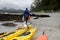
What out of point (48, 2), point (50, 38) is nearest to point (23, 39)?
point (50, 38)

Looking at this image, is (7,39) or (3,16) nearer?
(7,39)

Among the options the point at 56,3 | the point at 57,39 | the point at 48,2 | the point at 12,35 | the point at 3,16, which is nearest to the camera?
the point at 12,35

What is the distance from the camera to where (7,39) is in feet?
39.5

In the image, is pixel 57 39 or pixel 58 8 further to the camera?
pixel 58 8

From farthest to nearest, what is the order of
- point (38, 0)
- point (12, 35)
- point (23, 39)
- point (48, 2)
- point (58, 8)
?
point (38, 0) < point (48, 2) < point (58, 8) < point (12, 35) < point (23, 39)

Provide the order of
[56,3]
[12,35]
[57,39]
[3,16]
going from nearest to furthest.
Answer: [12,35] < [57,39] < [3,16] < [56,3]

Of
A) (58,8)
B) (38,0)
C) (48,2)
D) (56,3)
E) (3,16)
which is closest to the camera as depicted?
(3,16)

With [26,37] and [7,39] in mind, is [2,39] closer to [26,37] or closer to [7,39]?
[7,39]

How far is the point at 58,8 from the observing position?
57.6 meters

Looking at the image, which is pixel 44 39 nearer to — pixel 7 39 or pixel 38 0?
pixel 7 39

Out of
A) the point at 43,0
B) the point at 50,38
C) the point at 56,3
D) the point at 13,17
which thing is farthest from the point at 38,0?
the point at 50,38

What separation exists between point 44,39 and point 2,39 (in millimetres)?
2509

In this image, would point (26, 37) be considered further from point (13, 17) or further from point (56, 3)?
point (56, 3)

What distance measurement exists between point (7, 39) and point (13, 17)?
26595 mm
